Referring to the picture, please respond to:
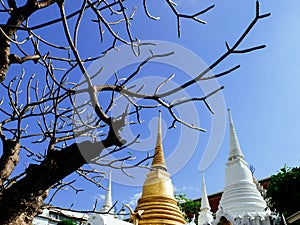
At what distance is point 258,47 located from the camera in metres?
1.61

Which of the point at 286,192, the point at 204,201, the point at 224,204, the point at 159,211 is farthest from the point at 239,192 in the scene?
the point at 286,192

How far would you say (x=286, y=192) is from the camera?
915cm

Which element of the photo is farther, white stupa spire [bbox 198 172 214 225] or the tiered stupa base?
white stupa spire [bbox 198 172 214 225]

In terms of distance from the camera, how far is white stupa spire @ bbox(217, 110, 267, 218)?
14.1 metres

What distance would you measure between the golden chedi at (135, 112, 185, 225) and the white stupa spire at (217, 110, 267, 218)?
2448mm

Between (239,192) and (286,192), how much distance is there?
20.3 ft

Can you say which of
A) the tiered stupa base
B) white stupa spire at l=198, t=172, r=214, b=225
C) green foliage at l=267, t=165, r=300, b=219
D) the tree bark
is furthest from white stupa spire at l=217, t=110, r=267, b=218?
the tree bark

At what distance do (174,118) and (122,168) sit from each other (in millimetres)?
642

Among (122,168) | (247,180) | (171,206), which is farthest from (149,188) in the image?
(122,168)

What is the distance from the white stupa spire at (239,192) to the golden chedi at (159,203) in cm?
245

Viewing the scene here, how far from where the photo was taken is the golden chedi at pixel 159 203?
50.2 feet

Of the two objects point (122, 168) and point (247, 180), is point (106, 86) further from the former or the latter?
point (247, 180)

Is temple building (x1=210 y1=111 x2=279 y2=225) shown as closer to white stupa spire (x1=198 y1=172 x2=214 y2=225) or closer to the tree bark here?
white stupa spire (x1=198 y1=172 x2=214 y2=225)

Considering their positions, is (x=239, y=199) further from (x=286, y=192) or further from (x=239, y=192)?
(x=286, y=192)
